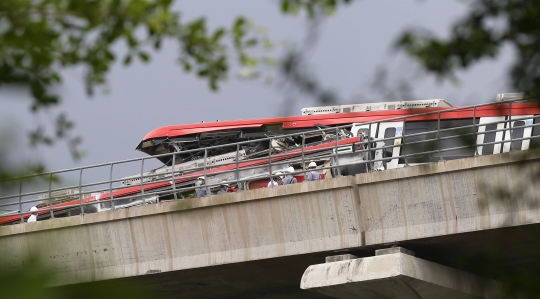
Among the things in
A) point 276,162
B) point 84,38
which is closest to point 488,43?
point 84,38

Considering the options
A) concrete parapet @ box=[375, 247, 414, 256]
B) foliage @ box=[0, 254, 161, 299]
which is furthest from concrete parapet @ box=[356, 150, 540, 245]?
foliage @ box=[0, 254, 161, 299]

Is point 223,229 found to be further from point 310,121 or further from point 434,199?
point 310,121

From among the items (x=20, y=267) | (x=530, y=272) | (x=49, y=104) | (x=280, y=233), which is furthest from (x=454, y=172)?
(x=20, y=267)

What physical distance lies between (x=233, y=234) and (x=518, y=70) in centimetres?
1153

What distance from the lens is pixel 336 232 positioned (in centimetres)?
1478

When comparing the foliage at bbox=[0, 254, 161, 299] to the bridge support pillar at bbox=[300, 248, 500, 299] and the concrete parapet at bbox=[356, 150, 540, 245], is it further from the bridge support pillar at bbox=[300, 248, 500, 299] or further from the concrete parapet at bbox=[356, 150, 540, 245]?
the bridge support pillar at bbox=[300, 248, 500, 299]

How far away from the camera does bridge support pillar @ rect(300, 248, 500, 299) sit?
46.2 feet

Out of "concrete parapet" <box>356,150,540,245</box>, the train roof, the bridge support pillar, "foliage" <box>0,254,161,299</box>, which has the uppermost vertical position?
the train roof

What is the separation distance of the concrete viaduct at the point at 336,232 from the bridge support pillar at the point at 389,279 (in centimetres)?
2

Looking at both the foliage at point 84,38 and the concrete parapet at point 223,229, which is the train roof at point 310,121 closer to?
the concrete parapet at point 223,229

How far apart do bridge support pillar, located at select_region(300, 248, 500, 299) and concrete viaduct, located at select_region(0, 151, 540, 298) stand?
2 centimetres

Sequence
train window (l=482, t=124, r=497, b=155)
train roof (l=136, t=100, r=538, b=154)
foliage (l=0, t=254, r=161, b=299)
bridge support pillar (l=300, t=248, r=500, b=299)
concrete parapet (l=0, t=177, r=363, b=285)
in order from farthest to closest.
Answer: train roof (l=136, t=100, r=538, b=154) < train window (l=482, t=124, r=497, b=155) < concrete parapet (l=0, t=177, r=363, b=285) < bridge support pillar (l=300, t=248, r=500, b=299) < foliage (l=0, t=254, r=161, b=299)

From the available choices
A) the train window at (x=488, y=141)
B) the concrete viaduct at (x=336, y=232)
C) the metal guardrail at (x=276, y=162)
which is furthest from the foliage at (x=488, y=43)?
the train window at (x=488, y=141)

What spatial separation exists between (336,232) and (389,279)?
4.21ft
